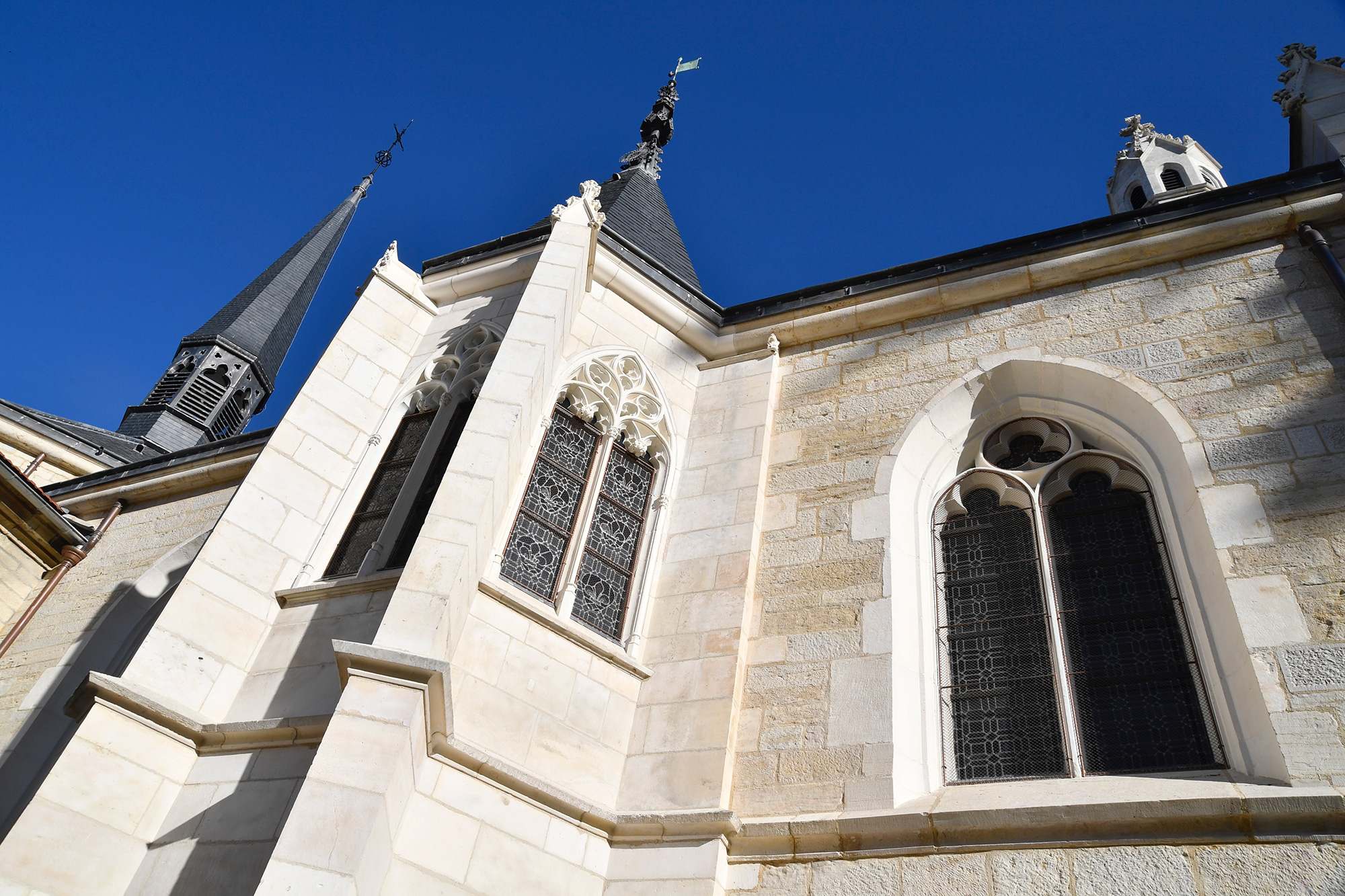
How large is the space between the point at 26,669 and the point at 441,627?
585 centimetres

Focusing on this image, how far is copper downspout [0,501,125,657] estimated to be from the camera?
9.11 meters

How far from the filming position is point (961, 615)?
6.28m

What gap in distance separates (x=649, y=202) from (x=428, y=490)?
7171 millimetres

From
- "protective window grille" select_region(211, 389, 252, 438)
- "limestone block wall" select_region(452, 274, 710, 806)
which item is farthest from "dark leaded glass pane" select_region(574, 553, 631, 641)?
"protective window grille" select_region(211, 389, 252, 438)

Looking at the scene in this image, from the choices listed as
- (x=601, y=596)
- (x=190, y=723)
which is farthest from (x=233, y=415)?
(x=190, y=723)

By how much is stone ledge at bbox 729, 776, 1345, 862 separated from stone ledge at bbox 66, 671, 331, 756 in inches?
88.8

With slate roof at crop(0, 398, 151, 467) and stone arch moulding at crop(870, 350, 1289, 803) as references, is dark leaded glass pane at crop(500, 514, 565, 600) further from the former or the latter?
slate roof at crop(0, 398, 151, 467)

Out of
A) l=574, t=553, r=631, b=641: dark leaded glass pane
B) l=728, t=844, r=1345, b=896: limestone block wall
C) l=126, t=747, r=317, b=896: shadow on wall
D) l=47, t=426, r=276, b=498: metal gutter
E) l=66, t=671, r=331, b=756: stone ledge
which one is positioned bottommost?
l=126, t=747, r=317, b=896: shadow on wall

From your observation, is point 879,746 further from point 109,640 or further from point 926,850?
point 109,640

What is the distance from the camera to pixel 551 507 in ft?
21.8

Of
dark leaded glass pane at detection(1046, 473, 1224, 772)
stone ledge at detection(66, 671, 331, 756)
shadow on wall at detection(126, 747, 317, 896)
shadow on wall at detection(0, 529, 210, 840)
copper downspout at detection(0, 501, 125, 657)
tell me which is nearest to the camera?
shadow on wall at detection(126, 747, 317, 896)

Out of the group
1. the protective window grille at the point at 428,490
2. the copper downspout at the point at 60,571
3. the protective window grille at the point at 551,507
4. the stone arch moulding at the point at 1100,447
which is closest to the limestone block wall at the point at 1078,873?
the stone arch moulding at the point at 1100,447

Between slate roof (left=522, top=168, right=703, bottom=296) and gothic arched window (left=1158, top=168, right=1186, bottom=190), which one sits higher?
gothic arched window (left=1158, top=168, right=1186, bottom=190)

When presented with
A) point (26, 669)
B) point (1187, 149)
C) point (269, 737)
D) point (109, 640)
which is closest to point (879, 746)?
point (269, 737)
